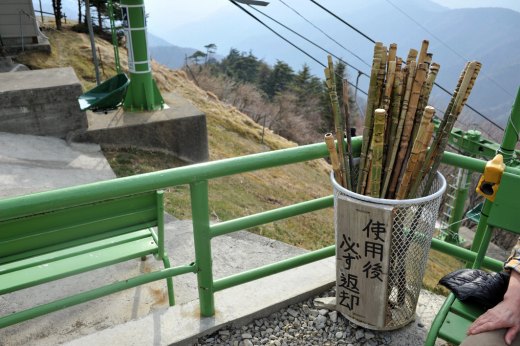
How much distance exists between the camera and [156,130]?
789 centimetres

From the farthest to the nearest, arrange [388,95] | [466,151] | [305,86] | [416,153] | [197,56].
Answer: [197,56], [305,86], [466,151], [388,95], [416,153]

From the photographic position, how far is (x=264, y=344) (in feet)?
8.20

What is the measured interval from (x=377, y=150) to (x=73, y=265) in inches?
89.8

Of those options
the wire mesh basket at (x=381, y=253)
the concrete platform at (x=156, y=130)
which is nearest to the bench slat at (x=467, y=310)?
the wire mesh basket at (x=381, y=253)

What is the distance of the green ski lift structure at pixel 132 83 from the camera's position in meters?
7.62

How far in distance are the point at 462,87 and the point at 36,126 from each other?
7114 millimetres

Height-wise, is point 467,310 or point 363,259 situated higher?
point 363,259

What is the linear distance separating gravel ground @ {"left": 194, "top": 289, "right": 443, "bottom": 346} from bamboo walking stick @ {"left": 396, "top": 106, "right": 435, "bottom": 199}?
2.96 feet

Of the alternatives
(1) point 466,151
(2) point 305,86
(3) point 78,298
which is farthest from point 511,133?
(2) point 305,86

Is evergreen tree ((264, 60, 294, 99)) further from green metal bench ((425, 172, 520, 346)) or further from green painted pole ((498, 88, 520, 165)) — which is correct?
green metal bench ((425, 172, 520, 346))

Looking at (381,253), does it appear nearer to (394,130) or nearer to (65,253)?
(394,130)

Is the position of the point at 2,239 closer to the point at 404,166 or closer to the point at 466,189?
the point at 404,166

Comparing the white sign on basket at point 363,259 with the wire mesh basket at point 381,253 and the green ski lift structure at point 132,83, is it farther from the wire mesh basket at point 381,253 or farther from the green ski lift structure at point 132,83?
the green ski lift structure at point 132,83

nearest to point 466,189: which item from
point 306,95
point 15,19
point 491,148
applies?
point 491,148
